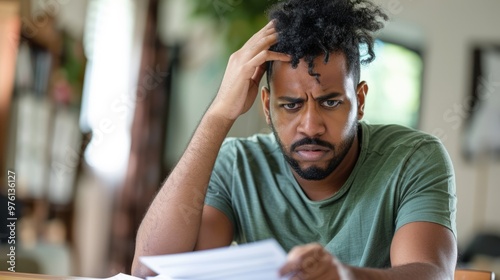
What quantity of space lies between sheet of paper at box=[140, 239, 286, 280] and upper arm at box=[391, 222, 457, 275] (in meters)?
0.36

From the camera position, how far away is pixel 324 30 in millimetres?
1350

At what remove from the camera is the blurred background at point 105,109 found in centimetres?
352

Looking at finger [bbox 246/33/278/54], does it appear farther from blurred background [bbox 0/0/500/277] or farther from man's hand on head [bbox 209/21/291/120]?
blurred background [bbox 0/0/500/277]

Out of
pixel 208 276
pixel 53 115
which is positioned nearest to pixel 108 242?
pixel 53 115

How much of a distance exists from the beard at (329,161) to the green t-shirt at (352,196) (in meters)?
0.06

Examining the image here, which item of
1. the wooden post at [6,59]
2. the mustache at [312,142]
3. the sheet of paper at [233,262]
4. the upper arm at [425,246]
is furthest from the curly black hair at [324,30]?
the wooden post at [6,59]

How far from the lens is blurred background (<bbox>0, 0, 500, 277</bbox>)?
352 centimetres

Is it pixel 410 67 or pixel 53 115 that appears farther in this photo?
pixel 410 67

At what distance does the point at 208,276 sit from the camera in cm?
93

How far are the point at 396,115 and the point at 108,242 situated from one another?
216 centimetres

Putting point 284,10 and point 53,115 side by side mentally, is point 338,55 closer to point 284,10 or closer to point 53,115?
point 284,10

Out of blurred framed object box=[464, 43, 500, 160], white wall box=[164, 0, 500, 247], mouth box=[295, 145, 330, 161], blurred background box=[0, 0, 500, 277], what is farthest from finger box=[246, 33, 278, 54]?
blurred framed object box=[464, 43, 500, 160]

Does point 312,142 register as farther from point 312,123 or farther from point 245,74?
point 245,74

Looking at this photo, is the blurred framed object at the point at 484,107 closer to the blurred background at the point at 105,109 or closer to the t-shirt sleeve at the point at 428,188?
the blurred background at the point at 105,109
